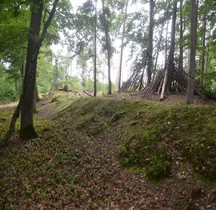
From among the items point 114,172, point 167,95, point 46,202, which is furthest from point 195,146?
point 167,95

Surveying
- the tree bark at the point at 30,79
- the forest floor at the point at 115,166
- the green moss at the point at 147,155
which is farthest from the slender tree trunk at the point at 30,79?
the green moss at the point at 147,155

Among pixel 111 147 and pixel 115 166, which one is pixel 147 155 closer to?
pixel 115 166

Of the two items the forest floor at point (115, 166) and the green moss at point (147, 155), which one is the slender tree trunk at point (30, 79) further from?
the green moss at point (147, 155)

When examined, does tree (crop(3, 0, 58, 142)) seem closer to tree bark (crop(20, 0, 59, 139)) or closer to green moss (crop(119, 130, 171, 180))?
tree bark (crop(20, 0, 59, 139))

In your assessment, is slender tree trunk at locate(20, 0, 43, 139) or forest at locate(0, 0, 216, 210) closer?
forest at locate(0, 0, 216, 210)

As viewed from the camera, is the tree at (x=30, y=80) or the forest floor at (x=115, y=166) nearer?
the forest floor at (x=115, y=166)

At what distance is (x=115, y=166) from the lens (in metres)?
6.43

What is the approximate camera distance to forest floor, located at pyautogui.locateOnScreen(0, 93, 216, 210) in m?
4.79

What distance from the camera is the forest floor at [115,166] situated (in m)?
4.79

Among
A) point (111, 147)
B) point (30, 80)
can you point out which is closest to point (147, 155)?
point (111, 147)

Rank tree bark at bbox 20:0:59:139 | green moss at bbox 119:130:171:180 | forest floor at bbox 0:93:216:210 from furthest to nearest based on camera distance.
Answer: tree bark at bbox 20:0:59:139 < green moss at bbox 119:130:171:180 < forest floor at bbox 0:93:216:210

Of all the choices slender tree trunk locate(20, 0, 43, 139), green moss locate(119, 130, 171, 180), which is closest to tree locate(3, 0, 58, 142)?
slender tree trunk locate(20, 0, 43, 139)

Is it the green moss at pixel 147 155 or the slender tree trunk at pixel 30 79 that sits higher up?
the slender tree trunk at pixel 30 79

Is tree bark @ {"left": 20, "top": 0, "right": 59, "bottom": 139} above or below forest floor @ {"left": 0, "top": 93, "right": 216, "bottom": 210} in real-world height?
above
